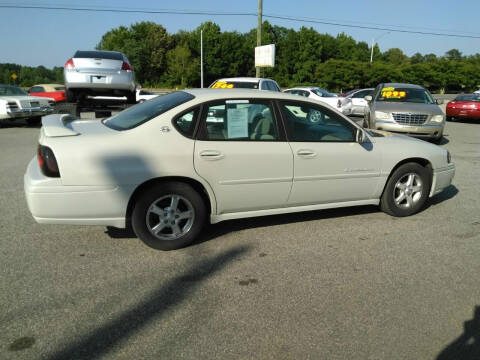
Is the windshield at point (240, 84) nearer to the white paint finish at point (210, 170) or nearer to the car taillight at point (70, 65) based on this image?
the car taillight at point (70, 65)

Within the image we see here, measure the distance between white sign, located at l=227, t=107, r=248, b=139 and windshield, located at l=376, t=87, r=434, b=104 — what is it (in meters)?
8.25

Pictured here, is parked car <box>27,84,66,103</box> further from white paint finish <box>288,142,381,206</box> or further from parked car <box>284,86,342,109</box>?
white paint finish <box>288,142,381,206</box>

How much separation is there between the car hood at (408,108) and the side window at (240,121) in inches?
277

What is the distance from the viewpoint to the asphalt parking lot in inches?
99.9

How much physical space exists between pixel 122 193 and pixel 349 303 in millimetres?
2116

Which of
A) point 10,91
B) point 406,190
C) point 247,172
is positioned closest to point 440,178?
point 406,190

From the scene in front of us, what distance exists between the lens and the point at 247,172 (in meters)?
3.99

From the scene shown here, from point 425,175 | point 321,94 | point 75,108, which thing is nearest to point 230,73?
point 321,94

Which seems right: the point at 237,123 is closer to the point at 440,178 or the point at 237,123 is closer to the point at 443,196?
the point at 440,178

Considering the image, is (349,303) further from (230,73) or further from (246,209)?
(230,73)

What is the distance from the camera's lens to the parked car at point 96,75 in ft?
32.0

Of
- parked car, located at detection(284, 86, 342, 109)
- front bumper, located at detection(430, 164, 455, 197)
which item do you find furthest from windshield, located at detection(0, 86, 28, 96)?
front bumper, located at detection(430, 164, 455, 197)

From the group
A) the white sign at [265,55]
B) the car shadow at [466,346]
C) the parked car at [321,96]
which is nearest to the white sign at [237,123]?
the car shadow at [466,346]

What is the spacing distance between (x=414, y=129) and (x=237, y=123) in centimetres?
745
